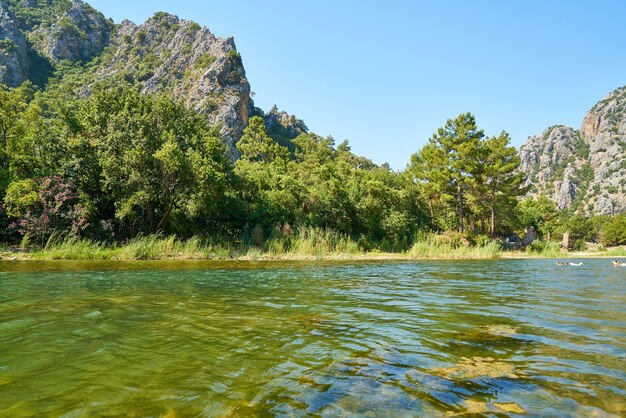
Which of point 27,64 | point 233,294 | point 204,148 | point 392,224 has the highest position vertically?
point 27,64

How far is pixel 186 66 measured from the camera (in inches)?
3718

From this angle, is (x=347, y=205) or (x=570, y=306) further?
(x=347, y=205)

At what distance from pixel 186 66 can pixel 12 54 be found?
1442 inches

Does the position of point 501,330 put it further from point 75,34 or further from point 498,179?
point 75,34

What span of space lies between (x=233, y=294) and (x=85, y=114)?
23560 millimetres

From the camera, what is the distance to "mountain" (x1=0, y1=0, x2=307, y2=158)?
83125 millimetres

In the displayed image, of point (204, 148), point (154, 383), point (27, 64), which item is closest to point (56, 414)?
point (154, 383)

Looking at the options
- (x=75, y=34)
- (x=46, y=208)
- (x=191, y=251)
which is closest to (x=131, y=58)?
(x=75, y=34)

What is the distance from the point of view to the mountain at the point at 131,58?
273 ft

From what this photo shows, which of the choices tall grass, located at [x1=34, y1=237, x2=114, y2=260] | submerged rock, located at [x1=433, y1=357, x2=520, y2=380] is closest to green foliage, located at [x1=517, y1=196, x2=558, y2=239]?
tall grass, located at [x1=34, y1=237, x2=114, y2=260]

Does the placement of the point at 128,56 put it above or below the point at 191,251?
above

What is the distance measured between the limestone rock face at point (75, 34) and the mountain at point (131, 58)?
22cm

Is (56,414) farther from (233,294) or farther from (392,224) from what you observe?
(392,224)

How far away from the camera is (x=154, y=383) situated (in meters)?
3.02
